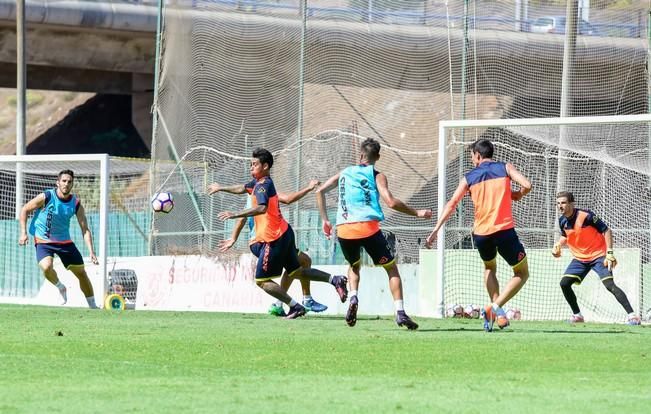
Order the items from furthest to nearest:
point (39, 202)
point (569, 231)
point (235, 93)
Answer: point (235, 93) < point (39, 202) < point (569, 231)

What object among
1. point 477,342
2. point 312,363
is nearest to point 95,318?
point 477,342

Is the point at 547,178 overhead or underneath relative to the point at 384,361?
overhead

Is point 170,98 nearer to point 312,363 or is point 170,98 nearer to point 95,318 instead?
point 95,318

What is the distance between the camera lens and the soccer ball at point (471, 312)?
1809 centimetres

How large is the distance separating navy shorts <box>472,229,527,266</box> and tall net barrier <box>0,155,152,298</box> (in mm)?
9587

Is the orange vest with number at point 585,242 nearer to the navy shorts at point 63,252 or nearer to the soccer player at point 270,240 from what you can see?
the soccer player at point 270,240

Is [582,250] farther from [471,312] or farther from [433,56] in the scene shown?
[433,56]

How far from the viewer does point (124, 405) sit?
23.3 feet

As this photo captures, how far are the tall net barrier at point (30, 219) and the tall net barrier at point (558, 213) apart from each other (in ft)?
20.0

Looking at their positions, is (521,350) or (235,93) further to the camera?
(235,93)

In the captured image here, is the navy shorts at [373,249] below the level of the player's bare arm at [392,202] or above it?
below

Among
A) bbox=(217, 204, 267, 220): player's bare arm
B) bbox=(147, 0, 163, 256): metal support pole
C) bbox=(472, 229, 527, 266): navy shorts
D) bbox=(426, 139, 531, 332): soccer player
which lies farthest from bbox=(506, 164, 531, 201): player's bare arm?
bbox=(147, 0, 163, 256): metal support pole

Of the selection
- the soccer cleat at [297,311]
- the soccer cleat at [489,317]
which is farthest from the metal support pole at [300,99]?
the soccer cleat at [489,317]

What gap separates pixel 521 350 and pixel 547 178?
10.1 meters
